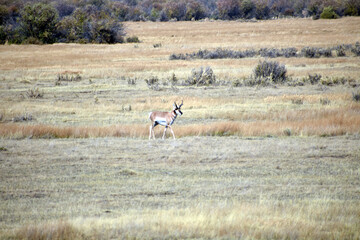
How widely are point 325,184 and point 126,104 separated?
15.1m

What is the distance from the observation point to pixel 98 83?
106 feet

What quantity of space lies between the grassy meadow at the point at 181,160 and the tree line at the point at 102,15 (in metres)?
33.2

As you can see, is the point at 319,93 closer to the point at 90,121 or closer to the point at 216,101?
the point at 216,101

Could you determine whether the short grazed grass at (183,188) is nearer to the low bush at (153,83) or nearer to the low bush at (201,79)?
the low bush at (153,83)

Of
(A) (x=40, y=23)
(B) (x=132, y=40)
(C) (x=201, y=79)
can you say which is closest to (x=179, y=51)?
(B) (x=132, y=40)

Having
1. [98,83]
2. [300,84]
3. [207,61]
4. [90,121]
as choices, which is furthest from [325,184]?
[207,61]

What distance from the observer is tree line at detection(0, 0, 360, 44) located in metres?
66.1

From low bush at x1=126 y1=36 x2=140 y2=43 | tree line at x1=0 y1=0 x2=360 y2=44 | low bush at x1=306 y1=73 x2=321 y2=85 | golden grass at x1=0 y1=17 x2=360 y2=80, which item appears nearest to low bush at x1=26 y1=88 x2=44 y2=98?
golden grass at x1=0 y1=17 x2=360 y2=80

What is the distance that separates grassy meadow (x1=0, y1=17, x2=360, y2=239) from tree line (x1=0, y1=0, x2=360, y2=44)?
33194mm

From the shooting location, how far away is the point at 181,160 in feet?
44.9

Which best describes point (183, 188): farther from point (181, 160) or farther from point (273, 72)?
point (273, 72)

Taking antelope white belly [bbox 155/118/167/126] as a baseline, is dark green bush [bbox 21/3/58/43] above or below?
above

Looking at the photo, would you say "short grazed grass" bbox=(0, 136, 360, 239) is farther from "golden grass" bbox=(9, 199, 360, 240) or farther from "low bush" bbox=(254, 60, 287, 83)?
"low bush" bbox=(254, 60, 287, 83)

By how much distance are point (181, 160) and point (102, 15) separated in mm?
60763
